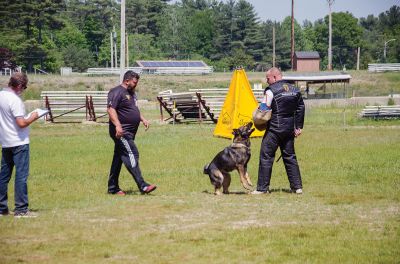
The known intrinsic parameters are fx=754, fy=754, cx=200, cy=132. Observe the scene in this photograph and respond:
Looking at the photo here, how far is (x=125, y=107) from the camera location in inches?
472

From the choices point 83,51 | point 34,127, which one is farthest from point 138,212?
point 83,51

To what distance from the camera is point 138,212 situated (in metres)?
10.2

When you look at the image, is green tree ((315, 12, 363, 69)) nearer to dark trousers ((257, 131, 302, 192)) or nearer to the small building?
the small building

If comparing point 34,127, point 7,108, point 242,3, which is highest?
point 242,3

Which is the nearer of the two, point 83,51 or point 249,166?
point 249,166

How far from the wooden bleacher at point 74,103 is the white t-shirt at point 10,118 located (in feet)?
75.3

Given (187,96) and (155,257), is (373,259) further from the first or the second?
(187,96)

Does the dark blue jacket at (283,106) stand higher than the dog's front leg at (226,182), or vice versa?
the dark blue jacket at (283,106)

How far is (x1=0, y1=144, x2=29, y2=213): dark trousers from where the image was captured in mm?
9758

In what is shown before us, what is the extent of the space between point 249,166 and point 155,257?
8978mm

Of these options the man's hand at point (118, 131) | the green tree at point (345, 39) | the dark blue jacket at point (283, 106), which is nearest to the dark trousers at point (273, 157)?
the dark blue jacket at point (283, 106)

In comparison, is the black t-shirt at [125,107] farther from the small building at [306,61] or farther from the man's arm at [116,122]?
the small building at [306,61]

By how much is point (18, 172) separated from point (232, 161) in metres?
3.63

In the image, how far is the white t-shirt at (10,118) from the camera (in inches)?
379
